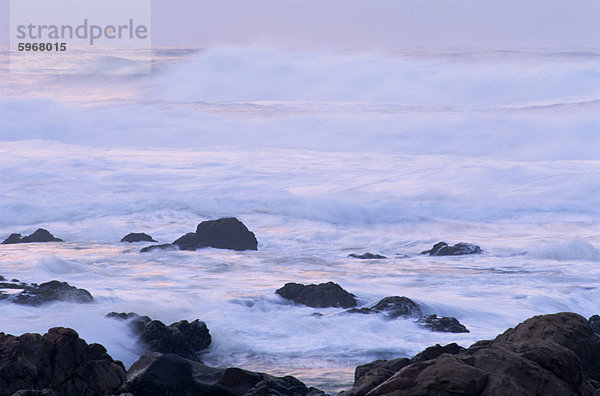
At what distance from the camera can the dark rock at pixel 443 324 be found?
39.4 ft

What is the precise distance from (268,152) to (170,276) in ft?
112

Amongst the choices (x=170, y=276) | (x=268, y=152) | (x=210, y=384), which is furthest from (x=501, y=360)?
(x=268, y=152)

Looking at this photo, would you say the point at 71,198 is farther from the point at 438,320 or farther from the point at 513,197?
the point at 438,320

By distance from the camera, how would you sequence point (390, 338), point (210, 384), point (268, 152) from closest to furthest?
point (210, 384), point (390, 338), point (268, 152)

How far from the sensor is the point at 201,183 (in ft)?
121

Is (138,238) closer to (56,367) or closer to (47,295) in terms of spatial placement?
(47,295)

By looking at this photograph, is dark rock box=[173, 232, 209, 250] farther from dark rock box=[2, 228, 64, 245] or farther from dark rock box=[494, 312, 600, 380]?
dark rock box=[494, 312, 600, 380]

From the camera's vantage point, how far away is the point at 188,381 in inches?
292

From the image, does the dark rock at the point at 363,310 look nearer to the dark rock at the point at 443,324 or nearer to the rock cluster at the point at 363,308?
the rock cluster at the point at 363,308

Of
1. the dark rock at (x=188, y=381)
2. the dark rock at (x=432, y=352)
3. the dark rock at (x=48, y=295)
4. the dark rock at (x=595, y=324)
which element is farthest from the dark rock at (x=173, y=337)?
the dark rock at (x=595, y=324)

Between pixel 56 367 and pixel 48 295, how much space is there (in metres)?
5.10

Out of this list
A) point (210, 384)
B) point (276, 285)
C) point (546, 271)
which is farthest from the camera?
point (546, 271)

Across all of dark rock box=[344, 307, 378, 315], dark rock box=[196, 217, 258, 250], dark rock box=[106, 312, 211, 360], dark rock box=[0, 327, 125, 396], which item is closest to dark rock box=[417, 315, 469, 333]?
dark rock box=[344, 307, 378, 315]

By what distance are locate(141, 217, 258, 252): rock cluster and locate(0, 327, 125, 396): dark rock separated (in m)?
11.9
